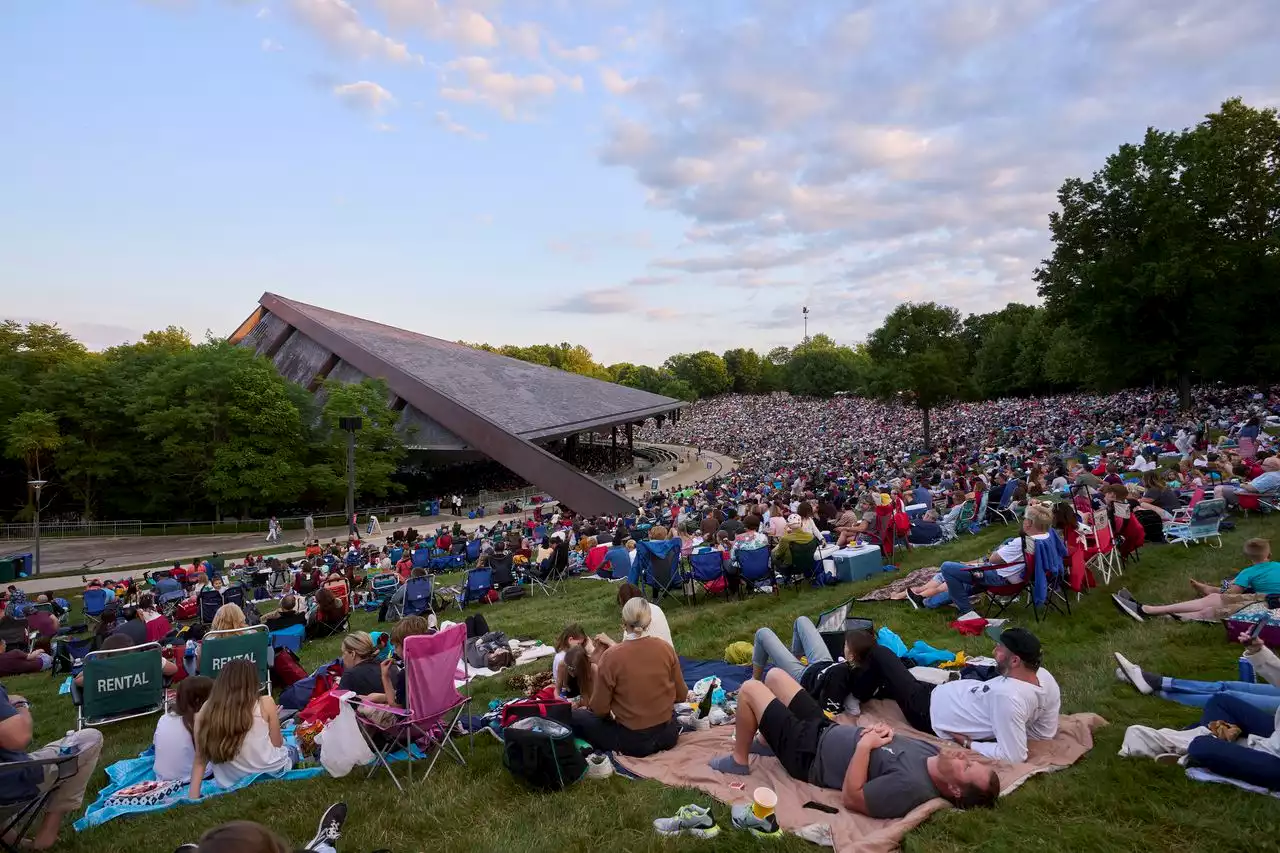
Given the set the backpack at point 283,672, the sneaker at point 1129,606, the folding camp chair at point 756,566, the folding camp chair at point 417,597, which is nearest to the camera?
the sneaker at point 1129,606

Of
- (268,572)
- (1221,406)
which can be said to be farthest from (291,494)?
(1221,406)

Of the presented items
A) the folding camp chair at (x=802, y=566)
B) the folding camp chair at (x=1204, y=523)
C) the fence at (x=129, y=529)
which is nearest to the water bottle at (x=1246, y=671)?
the folding camp chair at (x=802, y=566)

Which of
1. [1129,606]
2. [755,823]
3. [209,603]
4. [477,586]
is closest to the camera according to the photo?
[755,823]

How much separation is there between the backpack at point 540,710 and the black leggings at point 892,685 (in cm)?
186

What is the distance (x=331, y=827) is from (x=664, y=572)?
5.88m

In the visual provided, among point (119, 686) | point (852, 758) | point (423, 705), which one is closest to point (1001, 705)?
point (852, 758)

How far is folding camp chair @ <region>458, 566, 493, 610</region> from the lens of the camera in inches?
428

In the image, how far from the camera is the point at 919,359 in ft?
113

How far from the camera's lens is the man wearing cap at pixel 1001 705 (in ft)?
12.2

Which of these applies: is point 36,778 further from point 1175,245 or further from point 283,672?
point 1175,245

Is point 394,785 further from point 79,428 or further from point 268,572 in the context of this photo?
point 79,428

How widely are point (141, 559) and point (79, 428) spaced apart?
10.6 metres

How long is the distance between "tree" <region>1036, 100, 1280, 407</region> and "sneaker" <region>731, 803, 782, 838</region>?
91.7ft

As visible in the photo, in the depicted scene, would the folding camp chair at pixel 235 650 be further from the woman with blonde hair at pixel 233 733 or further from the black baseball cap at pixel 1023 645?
the black baseball cap at pixel 1023 645
